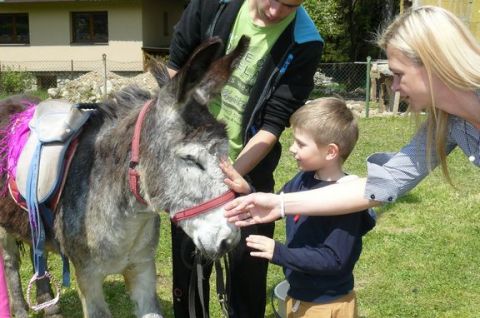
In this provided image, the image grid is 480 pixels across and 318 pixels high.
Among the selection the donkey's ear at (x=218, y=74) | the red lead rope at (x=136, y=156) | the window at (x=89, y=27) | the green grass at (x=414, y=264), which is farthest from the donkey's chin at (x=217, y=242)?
the window at (x=89, y=27)

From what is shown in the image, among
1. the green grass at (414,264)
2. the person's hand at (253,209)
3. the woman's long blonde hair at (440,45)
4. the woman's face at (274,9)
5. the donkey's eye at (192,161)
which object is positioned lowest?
the green grass at (414,264)

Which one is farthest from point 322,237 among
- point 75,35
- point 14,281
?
point 75,35

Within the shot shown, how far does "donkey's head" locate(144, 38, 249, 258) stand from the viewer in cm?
244

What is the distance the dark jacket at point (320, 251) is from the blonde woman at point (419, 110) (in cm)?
15

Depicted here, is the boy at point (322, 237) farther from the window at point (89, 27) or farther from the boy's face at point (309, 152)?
the window at point (89, 27)

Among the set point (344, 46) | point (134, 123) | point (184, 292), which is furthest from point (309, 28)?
point (344, 46)

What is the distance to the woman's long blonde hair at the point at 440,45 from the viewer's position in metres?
2.22

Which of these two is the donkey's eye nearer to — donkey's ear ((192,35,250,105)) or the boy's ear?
donkey's ear ((192,35,250,105))

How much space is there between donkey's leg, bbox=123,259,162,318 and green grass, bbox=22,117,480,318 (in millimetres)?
1212

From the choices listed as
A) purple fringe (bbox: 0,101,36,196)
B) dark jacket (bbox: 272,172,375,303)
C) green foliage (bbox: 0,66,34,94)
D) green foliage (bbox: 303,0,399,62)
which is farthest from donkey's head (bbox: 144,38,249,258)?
green foliage (bbox: 0,66,34,94)

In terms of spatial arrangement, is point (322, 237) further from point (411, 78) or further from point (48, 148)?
point (48, 148)

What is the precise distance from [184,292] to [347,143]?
4.82 ft

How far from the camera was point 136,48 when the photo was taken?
2550cm

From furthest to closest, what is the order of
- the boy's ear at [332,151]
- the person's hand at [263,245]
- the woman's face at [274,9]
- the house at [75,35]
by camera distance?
the house at [75,35], the woman's face at [274,9], the boy's ear at [332,151], the person's hand at [263,245]
